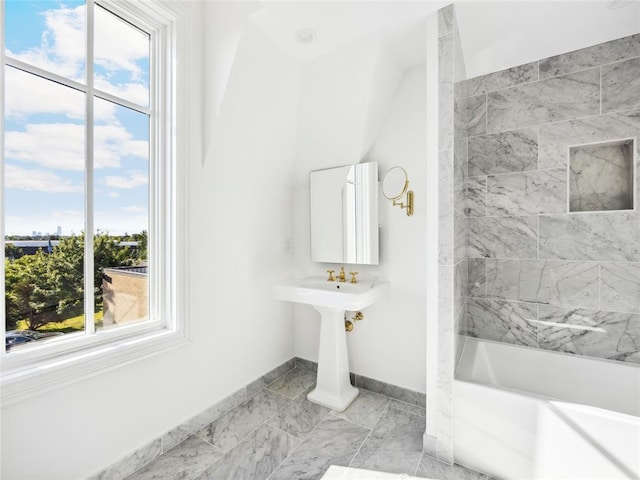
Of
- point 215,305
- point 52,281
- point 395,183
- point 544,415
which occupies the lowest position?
point 544,415

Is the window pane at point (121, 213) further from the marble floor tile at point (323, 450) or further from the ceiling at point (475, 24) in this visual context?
the marble floor tile at point (323, 450)

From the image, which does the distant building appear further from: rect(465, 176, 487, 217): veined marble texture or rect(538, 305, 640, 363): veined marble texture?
rect(538, 305, 640, 363): veined marble texture

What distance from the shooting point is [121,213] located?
1.68 metres

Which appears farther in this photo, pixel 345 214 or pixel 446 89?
pixel 345 214

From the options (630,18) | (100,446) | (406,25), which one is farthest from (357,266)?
(630,18)

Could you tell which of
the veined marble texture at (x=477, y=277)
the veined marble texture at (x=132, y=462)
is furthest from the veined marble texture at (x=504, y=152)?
the veined marble texture at (x=132, y=462)

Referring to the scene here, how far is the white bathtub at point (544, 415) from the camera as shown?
1259 mm

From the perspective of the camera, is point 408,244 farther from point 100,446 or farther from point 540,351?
point 100,446

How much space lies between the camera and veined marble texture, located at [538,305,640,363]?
5.99 feet

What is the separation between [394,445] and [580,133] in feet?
7.49

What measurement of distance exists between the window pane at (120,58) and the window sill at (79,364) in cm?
137

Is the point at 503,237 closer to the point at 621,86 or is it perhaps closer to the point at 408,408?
the point at 621,86

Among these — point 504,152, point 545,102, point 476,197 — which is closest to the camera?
point 545,102

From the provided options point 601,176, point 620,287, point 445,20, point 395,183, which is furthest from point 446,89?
point 620,287
